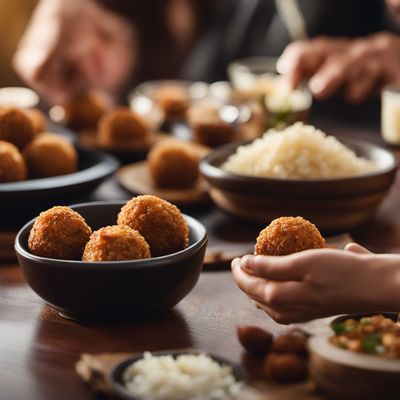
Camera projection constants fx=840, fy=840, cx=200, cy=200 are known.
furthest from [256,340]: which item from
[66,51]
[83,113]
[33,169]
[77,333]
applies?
[66,51]

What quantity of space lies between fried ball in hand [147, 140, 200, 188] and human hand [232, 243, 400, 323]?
42.0 inches

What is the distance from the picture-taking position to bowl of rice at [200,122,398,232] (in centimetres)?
208

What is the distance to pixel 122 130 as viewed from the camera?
287 centimetres

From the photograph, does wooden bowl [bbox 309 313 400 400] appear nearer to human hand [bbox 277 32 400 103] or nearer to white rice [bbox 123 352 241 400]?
white rice [bbox 123 352 241 400]

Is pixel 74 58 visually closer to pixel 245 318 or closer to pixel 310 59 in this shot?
pixel 310 59

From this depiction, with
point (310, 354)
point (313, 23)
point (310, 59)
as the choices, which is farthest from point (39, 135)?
point (313, 23)

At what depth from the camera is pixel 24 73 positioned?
3.48 metres

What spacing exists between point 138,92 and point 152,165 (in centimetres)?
118

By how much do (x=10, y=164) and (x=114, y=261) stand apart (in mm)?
776

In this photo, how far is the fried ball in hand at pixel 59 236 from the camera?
5.18 ft

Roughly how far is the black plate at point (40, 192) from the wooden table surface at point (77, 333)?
254 mm

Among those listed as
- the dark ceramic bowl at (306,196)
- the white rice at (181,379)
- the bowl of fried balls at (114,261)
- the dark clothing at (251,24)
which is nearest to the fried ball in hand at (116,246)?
the bowl of fried balls at (114,261)

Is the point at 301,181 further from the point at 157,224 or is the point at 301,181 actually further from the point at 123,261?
the point at 123,261

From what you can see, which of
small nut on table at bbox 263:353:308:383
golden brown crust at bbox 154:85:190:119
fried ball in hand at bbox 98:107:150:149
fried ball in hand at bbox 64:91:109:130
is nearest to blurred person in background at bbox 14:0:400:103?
fried ball in hand at bbox 64:91:109:130
